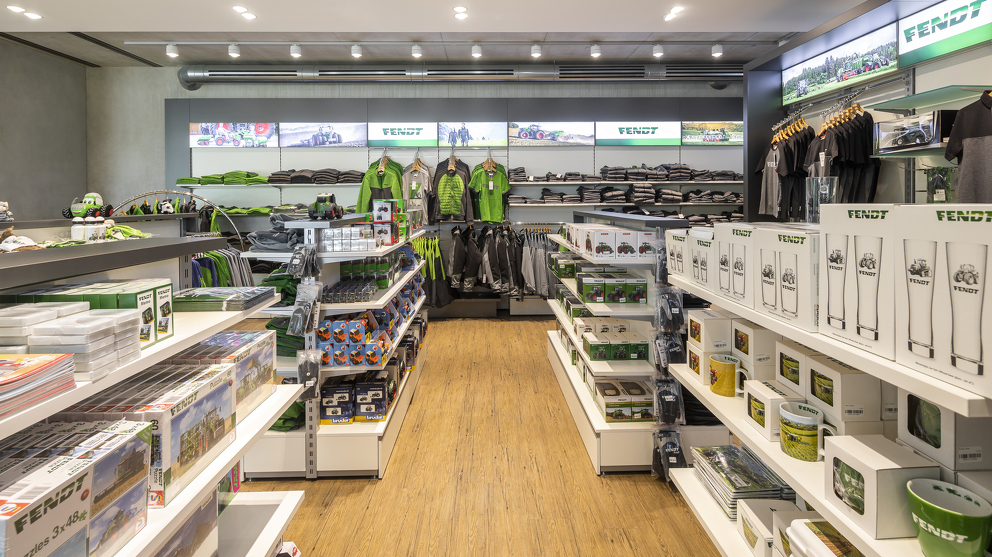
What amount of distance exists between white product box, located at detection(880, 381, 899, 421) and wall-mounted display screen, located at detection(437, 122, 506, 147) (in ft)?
21.9

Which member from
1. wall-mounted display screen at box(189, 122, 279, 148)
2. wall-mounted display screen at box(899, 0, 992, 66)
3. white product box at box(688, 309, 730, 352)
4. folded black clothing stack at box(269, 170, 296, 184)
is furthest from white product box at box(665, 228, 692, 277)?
wall-mounted display screen at box(189, 122, 279, 148)

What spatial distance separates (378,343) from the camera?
3.08m

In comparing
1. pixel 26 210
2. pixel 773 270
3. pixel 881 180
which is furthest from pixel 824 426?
pixel 26 210

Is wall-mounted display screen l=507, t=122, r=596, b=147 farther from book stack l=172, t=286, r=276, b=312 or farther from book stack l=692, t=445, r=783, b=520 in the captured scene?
book stack l=172, t=286, r=276, b=312

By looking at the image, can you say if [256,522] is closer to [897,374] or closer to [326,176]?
[897,374]

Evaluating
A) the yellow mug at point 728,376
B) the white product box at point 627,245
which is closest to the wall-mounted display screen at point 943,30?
the white product box at point 627,245

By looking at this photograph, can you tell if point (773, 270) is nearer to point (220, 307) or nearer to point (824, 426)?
point (824, 426)

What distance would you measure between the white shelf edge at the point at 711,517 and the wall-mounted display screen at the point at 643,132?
20.3ft

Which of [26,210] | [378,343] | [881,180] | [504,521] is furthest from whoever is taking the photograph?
[26,210]

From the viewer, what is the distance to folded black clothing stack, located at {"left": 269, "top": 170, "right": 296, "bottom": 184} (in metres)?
7.12

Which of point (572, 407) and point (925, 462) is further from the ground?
point (925, 462)

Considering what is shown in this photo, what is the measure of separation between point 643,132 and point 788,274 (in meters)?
6.65

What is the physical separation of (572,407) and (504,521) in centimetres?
143

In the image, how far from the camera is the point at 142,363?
112cm
